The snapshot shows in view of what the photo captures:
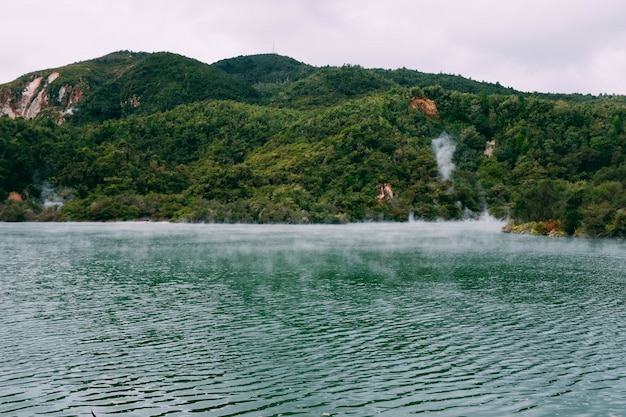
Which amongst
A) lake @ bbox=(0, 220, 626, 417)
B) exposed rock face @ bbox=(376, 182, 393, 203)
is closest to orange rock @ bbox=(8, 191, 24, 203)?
exposed rock face @ bbox=(376, 182, 393, 203)

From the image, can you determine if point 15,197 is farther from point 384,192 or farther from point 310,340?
point 310,340

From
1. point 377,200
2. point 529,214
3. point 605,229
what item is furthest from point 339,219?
point 605,229

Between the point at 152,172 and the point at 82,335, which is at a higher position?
the point at 152,172

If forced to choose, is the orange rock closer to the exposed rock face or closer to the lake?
the exposed rock face

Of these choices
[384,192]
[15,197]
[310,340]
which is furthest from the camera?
[384,192]

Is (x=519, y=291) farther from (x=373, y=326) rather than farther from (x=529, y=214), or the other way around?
(x=529, y=214)

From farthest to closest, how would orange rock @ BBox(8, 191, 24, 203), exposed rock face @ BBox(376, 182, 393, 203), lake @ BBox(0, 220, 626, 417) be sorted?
exposed rock face @ BBox(376, 182, 393, 203) → orange rock @ BBox(8, 191, 24, 203) → lake @ BBox(0, 220, 626, 417)

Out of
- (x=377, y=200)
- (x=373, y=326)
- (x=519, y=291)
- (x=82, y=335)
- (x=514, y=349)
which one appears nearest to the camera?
(x=514, y=349)

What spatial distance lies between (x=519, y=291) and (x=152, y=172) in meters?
164

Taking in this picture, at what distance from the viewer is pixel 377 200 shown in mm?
186250

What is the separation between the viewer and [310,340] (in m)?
30.3

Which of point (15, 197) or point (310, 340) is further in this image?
point (15, 197)

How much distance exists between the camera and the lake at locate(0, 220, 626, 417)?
21.6 metres

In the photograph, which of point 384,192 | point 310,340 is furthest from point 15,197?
point 310,340
